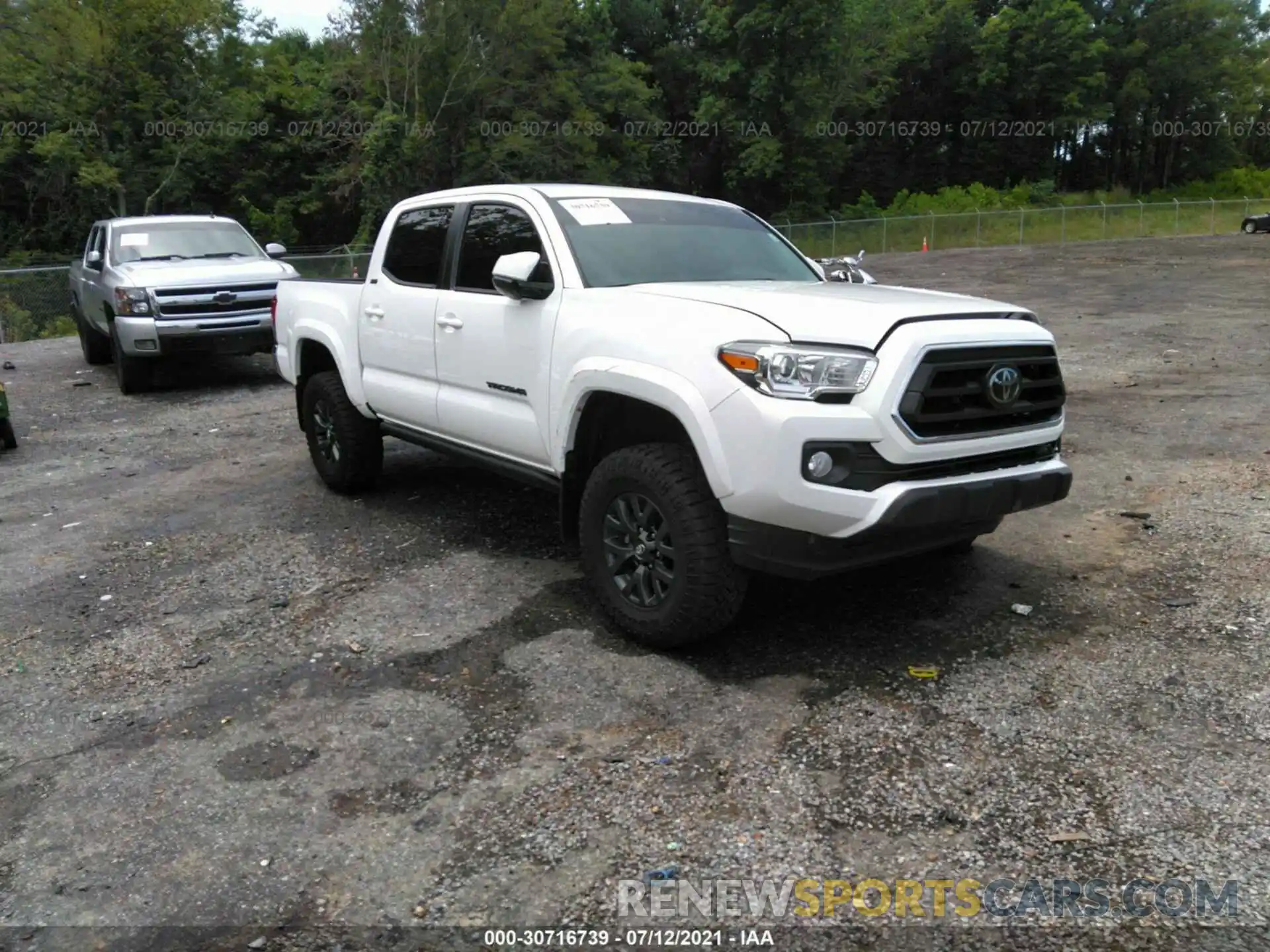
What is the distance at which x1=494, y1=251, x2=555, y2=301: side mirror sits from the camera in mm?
4871

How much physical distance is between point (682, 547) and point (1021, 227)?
129ft

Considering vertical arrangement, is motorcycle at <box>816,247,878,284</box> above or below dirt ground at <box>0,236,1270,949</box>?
above

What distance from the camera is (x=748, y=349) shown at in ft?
13.2

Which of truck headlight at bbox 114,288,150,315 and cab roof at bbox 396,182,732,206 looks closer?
cab roof at bbox 396,182,732,206

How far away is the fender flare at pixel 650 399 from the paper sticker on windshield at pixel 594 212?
A: 1029 mm

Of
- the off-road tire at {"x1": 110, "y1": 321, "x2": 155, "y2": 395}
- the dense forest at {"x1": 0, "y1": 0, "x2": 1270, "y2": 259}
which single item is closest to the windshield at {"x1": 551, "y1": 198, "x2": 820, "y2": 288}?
the off-road tire at {"x1": 110, "y1": 321, "x2": 155, "y2": 395}

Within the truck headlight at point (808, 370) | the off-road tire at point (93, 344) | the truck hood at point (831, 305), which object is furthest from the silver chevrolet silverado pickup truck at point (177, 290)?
the truck headlight at point (808, 370)

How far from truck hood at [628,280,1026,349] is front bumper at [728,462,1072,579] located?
627 mm

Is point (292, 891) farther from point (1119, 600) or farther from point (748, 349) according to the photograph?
point (1119, 600)

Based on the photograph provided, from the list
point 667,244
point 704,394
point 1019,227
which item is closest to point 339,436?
point 667,244

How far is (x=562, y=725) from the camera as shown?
397 centimetres

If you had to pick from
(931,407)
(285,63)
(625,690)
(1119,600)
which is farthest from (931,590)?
(285,63)

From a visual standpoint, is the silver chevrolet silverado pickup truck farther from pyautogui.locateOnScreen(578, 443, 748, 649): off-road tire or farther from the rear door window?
pyautogui.locateOnScreen(578, 443, 748, 649): off-road tire

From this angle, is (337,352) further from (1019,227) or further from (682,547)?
(1019,227)
